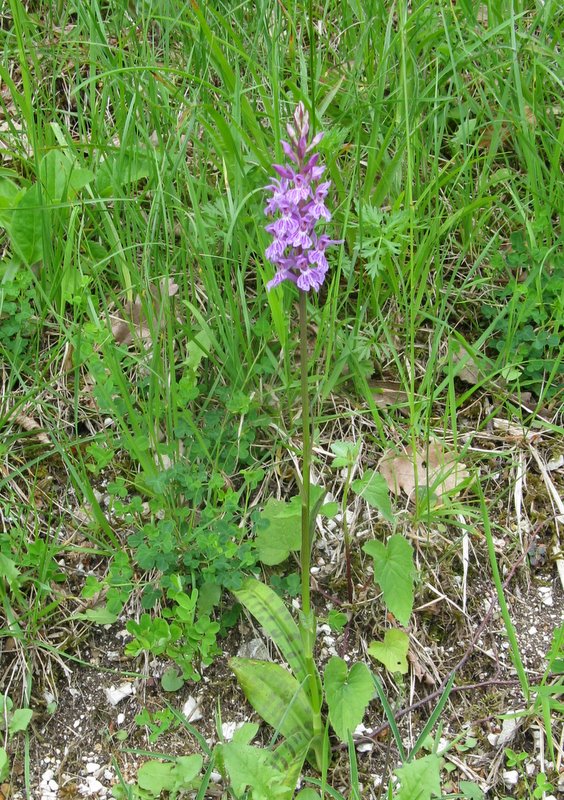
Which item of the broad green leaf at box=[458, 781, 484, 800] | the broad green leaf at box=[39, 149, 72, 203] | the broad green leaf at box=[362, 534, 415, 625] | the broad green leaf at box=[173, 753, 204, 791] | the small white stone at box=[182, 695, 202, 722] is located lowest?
the broad green leaf at box=[458, 781, 484, 800]

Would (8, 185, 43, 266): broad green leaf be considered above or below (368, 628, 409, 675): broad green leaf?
above

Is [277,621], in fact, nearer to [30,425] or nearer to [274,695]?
[274,695]

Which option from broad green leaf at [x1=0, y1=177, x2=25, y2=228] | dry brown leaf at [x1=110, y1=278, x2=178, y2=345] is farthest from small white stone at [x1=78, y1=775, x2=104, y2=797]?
broad green leaf at [x1=0, y1=177, x2=25, y2=228]

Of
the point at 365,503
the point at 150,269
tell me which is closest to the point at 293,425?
the point at 365,503

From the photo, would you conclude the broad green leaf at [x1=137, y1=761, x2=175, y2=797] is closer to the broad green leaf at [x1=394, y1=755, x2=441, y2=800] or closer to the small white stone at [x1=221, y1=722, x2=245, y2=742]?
the small white stone at [x1=221, y1=722, x2=245, y2=742]

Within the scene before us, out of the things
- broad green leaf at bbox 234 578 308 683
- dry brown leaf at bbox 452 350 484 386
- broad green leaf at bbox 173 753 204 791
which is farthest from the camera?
dry brown leaf at bbox 452 350 484 386

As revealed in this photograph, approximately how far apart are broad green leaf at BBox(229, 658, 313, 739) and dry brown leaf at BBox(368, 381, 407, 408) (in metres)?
0.97

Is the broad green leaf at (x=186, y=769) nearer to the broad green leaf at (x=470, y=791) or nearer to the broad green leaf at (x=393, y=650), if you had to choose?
the broad green leaf at (x=393, y=650)

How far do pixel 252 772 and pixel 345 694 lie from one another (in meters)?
0.33

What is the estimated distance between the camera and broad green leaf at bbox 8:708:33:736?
84.9 inches

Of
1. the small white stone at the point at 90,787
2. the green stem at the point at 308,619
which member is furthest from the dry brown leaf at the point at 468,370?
the small white stone at the point at 90,787

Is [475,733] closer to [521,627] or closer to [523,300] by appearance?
[521,627]

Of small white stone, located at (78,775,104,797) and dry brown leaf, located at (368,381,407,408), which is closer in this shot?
small white stone, located at (78,775,104,797)

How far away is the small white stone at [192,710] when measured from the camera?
2.28 metres
